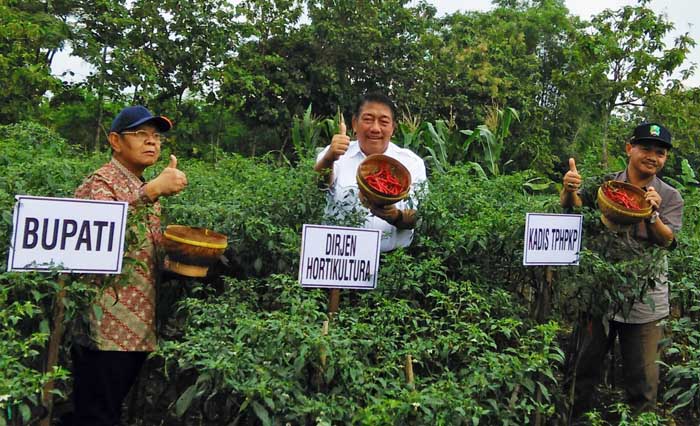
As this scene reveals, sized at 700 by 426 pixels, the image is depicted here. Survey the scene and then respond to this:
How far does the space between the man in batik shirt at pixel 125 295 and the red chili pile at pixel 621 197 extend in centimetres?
189

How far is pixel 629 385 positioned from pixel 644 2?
9.27 metres

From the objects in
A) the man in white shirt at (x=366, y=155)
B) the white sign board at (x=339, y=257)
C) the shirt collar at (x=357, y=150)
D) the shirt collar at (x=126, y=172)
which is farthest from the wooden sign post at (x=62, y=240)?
the shirt collar at (x=357, y=150)

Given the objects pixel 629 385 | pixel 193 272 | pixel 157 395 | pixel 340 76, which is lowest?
pixel 157 395

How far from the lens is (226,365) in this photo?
2217 mm

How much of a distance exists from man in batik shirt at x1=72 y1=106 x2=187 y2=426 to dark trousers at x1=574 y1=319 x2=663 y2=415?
216 cm

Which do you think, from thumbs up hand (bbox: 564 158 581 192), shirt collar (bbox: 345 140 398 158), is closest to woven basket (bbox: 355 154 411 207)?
shirt collar (bbox: 345 140 398 158)

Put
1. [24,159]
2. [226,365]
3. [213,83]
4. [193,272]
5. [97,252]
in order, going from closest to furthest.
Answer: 1. [226,365]
2. [97,252]
3. [193,272]
4. [24,159]
5. [213,83]

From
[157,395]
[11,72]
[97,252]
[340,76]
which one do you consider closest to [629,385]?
[157,395]

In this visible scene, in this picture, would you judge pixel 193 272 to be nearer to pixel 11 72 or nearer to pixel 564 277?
pixel 564 277

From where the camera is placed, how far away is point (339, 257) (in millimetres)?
2912

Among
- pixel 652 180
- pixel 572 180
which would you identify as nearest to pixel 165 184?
pixel 572 180

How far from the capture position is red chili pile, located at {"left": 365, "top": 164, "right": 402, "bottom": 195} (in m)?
3.07

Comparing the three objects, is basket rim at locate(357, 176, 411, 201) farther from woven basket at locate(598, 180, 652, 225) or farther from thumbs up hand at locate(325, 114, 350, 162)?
woven basket at locate(598, 180, 652, 225)

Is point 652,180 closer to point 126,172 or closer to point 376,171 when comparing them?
point 376,171
